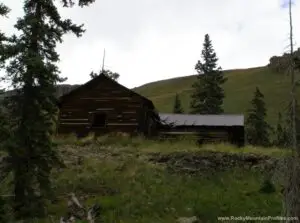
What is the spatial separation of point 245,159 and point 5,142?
13569mm

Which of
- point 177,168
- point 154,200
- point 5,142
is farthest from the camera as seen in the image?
point 177,168

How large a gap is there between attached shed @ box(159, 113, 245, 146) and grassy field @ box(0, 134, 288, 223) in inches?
238

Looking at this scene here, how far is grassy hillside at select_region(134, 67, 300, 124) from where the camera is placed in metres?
99.6

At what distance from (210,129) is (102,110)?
316 inches

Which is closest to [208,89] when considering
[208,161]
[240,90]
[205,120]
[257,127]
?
[257,127]

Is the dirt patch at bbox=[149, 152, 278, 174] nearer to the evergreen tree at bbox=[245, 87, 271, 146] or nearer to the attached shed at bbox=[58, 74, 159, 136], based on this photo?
the attached shed at bbox=[58, 74, 159, 136]

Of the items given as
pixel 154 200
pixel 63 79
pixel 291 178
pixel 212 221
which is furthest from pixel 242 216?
pixel 63 79

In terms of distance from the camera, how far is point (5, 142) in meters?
16.2

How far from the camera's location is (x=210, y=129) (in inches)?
1305

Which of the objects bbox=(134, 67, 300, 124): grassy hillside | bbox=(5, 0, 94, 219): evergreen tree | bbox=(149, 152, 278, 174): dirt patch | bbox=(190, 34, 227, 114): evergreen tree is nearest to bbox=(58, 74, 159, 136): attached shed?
bbox=(149, 152, 278, 174): dirt patch

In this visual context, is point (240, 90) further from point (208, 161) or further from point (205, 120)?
point (208, 161)

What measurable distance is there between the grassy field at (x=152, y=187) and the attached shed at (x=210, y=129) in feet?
19.8

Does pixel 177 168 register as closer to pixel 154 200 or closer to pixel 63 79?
pixel 154 200

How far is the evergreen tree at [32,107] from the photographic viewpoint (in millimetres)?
16750
